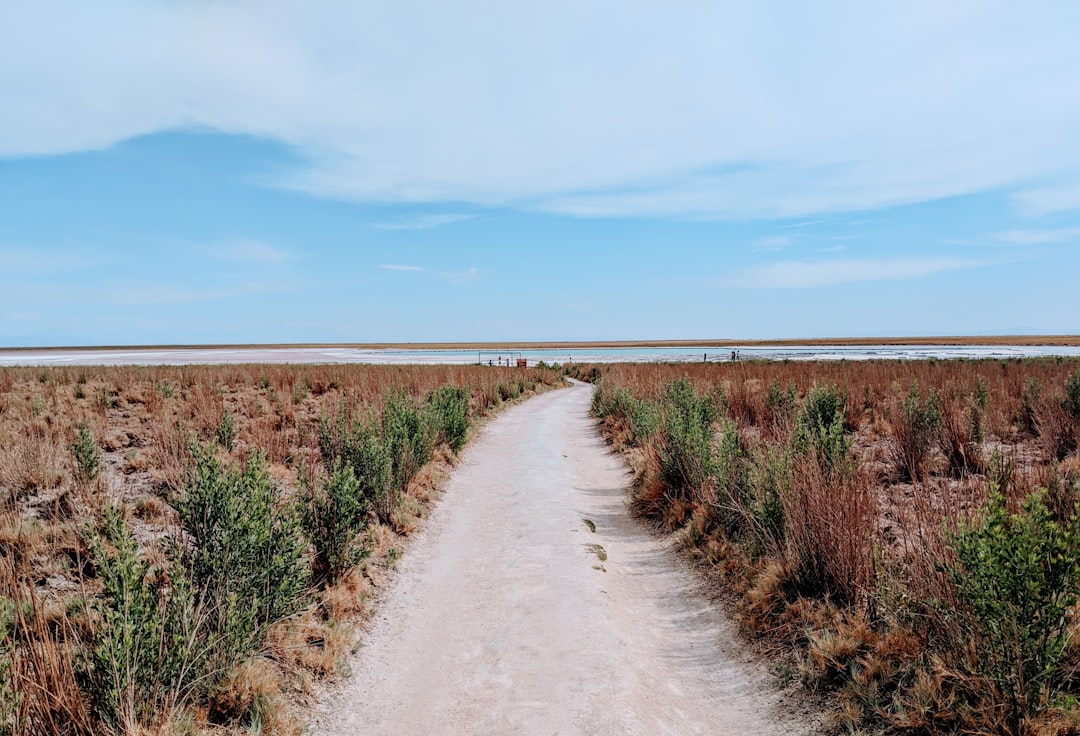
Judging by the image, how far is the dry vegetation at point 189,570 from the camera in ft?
9.89

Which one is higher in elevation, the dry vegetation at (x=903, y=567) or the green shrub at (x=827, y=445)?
the green shrub at (x=827, y=445)

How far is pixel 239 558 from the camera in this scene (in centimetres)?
418

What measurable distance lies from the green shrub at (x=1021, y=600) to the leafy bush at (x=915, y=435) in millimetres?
6083

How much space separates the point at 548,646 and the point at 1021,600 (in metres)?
3.07

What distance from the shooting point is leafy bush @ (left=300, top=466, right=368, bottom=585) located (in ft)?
18.5

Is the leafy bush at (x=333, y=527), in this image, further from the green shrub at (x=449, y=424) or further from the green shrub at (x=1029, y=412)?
the green shrub at (x=1029, y=412)

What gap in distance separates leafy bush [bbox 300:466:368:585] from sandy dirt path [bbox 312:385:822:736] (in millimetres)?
583

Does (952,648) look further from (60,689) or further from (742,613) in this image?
(60,689)

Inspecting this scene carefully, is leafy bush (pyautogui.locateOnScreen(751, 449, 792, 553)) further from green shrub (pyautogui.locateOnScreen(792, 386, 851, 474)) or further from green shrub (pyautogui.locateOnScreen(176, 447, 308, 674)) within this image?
green shrub (pyautogui.locateOnScreen(176, 447, 308, 674))

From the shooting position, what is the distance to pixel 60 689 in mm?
2877

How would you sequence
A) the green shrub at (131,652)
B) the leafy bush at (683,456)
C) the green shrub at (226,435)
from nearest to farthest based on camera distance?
the green shrub at (131,652) < the leafy bush at (683,456) < the green shrub at (226,435)

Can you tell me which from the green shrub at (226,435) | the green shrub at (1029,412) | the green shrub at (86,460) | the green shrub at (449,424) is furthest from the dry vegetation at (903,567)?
the green shrub at (86,460)

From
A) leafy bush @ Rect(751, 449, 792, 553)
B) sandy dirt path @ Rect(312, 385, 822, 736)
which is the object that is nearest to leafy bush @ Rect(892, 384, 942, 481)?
leafy bush @ Rect(751, 449, 792, 553)

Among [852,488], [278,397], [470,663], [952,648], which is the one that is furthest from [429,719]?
[278,397]
